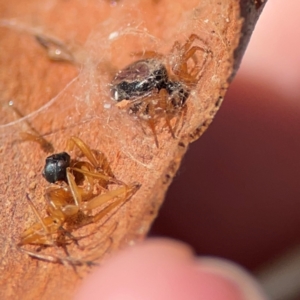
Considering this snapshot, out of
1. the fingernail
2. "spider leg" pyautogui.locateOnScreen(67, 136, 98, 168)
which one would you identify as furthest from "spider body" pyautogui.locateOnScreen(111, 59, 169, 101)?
the fingernail

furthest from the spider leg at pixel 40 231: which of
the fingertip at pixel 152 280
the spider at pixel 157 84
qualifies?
the spider at pixel 157 84

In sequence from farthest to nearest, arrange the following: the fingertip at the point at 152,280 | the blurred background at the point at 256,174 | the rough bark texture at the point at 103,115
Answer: the blurred background at the point at 256,174 → the fingertip at the point at 152,280 → the rough bark texture at the point at 103,115

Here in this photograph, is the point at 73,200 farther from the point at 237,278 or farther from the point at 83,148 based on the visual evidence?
the point at 237,278

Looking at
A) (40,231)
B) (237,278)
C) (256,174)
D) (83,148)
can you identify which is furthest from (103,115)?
(256,174)

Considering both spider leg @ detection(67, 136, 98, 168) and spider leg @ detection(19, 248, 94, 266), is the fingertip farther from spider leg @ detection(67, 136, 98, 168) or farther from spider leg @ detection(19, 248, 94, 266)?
spider leg @ detection(67, 136, 98, 168)

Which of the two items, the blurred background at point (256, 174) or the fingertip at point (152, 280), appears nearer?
the fingertip at point (152, 280)

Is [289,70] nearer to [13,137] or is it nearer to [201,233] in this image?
[201,233]

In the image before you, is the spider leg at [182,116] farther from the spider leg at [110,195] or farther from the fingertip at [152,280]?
the fingertip at [152,280]
